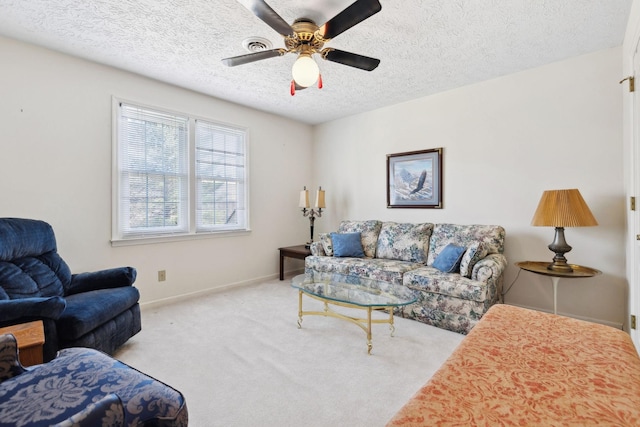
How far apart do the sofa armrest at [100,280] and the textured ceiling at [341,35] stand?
6.55ft

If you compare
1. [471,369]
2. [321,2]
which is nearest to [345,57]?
[321,2]

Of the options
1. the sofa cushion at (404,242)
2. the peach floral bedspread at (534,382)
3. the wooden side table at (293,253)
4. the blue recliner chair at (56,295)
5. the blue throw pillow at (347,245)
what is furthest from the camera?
the wooden side table at (293,253)

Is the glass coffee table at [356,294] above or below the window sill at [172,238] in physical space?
below

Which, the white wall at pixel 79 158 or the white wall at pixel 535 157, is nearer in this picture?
the white wall at pixel 79 158

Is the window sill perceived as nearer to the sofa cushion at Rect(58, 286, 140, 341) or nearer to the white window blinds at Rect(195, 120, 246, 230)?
the white window blinds at Rect(195, 120, 246, 230)

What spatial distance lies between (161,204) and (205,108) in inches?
53.2

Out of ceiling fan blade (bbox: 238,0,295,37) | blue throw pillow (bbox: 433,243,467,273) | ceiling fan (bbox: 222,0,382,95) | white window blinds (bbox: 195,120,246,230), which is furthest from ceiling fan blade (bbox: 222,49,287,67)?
blue throw pillow (bbox: 433,243,467,273)

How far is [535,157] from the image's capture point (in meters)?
3.11

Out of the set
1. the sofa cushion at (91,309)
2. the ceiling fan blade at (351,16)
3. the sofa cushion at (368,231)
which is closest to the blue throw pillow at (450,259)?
the sofa cushion at (368,231)

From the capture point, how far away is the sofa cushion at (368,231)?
404 cm

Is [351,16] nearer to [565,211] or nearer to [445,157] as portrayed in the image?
[565,211]

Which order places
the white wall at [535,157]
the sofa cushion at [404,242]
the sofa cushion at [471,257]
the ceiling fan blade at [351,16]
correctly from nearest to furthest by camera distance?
the ceiling fan blade at [351,16], the white wall at [535,157], the sofa cushion at [471,257], the sofa cushion at [404,242]

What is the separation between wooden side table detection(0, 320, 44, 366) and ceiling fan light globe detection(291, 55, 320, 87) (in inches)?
81.0

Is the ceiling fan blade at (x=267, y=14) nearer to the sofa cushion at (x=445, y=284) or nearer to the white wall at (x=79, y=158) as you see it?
Answer: the white wall at (x=79, y=158)
